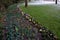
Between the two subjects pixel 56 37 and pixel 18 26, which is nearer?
pixel 56 37

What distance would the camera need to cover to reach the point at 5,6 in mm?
9812

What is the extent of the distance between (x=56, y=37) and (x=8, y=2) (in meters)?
6.79

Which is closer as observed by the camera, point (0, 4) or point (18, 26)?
point (18, 26)

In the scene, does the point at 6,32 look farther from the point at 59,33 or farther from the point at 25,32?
the point at 59,33

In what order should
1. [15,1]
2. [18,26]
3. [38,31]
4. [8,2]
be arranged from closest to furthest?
1. [38,31]
2. [18,26]
3. [8,2]
4. [15,1]

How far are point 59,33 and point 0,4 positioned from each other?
587cm

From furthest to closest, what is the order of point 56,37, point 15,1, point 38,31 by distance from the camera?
point 15,1 < point 38,31 < point 56,37

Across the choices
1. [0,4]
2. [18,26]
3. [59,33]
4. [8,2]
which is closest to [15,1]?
[8,2]

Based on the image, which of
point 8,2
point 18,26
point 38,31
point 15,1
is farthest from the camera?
point 15,1

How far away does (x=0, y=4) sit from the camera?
9492 mm

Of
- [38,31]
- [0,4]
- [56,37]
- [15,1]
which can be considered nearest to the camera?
[56,37]

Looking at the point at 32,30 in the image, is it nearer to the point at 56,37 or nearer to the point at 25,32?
the point at 25,32

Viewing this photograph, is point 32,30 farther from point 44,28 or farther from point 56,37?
point 56,37

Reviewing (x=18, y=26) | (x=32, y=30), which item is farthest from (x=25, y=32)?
(x=18, y=26)
